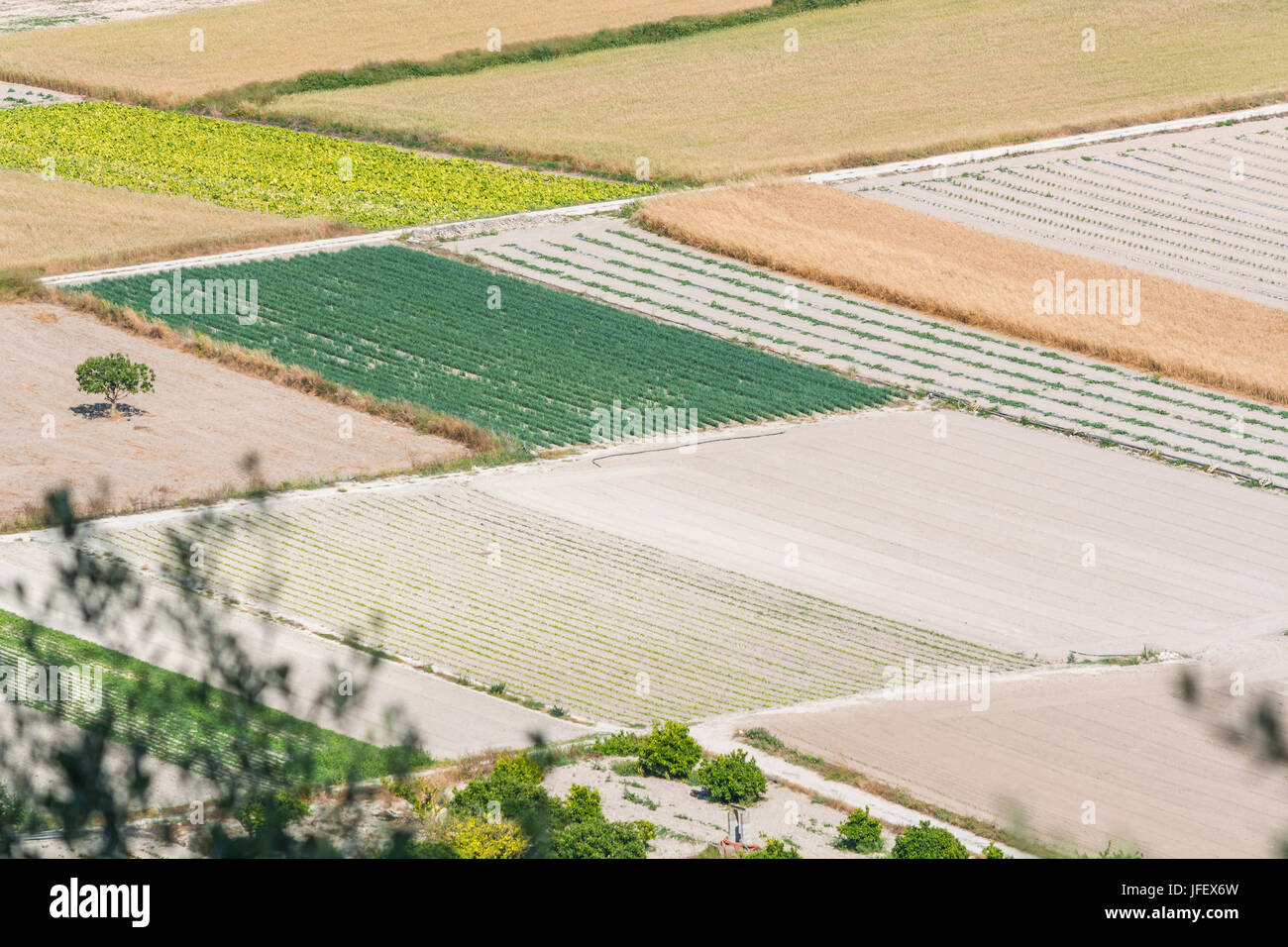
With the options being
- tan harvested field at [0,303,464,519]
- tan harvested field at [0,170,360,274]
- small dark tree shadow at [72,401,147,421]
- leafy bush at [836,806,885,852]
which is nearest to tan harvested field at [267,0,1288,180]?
tan harvested field at [0,170,360,274]

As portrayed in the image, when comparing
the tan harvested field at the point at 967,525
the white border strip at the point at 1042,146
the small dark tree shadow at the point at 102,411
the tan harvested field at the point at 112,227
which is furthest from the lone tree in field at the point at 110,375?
the white border strip at the point at 1042,146

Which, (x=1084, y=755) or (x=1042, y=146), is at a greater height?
(x=1042, y=146)

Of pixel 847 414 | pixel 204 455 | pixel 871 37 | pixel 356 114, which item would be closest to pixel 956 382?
pixel 847 414

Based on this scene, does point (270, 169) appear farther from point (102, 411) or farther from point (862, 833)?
point (862, 833)

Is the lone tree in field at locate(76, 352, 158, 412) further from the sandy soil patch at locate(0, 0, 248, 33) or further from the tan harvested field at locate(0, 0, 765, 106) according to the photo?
the sandy soil patch at locate(0, 0, 248, 33)

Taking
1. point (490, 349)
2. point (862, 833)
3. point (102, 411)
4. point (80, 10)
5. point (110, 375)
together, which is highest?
point (80, 10)

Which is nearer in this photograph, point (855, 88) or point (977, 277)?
point (977, 277)

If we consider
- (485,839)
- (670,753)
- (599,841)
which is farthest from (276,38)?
(485,839)
